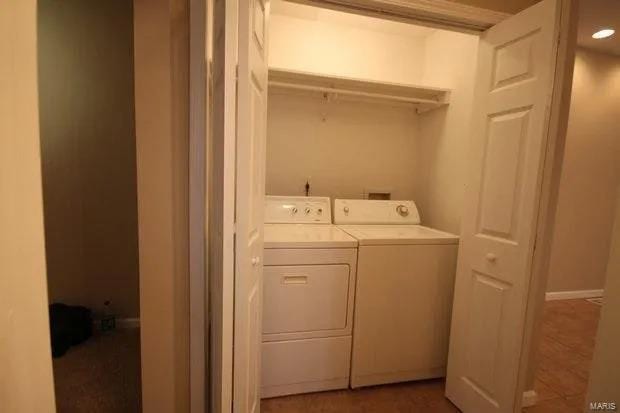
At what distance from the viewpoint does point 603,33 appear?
2.50 metres

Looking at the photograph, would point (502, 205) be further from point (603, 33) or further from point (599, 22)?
point (603, 33)

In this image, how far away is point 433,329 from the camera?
5.98 ft

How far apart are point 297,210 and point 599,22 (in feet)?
9.96

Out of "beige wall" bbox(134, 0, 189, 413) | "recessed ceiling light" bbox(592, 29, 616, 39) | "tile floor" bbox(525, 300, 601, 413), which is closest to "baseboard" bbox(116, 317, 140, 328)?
"beige wall" bbox(134, 0, 189, 413)

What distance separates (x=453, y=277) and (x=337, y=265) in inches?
32.4

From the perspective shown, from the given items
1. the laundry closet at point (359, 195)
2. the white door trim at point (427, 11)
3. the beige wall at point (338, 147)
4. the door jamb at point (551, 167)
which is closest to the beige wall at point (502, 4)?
the white door trim at point (427, 11)

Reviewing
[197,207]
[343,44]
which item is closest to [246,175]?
[197,207]

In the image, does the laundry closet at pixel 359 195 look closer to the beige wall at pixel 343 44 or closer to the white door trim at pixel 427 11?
the beige wall at pixel 343 44

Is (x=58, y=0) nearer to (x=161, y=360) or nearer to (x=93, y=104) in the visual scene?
(x=93, y=104)

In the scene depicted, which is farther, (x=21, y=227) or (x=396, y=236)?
(x=396, y=236)

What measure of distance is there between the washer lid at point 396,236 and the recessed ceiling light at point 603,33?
2.51 m

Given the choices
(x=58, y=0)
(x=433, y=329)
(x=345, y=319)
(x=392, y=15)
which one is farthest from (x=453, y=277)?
(x=58, y=0)

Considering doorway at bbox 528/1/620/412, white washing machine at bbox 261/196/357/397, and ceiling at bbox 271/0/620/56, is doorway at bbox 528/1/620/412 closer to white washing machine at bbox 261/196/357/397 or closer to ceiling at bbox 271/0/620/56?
ceiling at bbox 271/0/620/56

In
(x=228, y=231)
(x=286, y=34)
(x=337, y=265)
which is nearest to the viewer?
(x=228, y=231)
